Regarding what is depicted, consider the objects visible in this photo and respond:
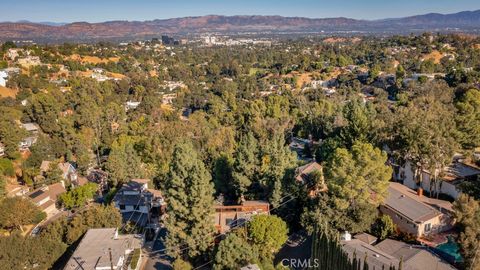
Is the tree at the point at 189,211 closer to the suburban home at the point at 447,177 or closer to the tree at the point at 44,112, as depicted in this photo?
the suburban home at the point at 447,177

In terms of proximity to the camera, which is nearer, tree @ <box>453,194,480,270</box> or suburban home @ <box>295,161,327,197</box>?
tree @ <box>453,194,480,270</box>

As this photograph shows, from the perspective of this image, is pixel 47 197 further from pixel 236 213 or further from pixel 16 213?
pixel 236 213

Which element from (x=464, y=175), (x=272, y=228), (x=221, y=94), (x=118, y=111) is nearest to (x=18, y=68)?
(x=118, y=111)

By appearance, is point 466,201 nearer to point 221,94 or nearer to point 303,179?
point 303,179

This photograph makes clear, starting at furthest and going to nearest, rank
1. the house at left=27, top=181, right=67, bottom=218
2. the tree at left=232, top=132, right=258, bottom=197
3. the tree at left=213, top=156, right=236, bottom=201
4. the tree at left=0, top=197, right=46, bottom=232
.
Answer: the house at left=27, top=181, right=67, bottom=218 < the tree at left=213, top=156, right=236, bottom=201 < the tree at left=232, top=132, right=258, bottom=197 < the tree at left=0, top=197, right=46, bottom=232

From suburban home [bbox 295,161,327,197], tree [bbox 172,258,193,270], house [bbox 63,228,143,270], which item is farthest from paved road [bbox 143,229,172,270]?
suburban home [bbox 295,161,327,197]

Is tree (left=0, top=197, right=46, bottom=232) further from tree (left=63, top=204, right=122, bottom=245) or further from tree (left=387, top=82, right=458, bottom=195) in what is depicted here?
tree (left=387, top=82, right=458, bottom=195)
